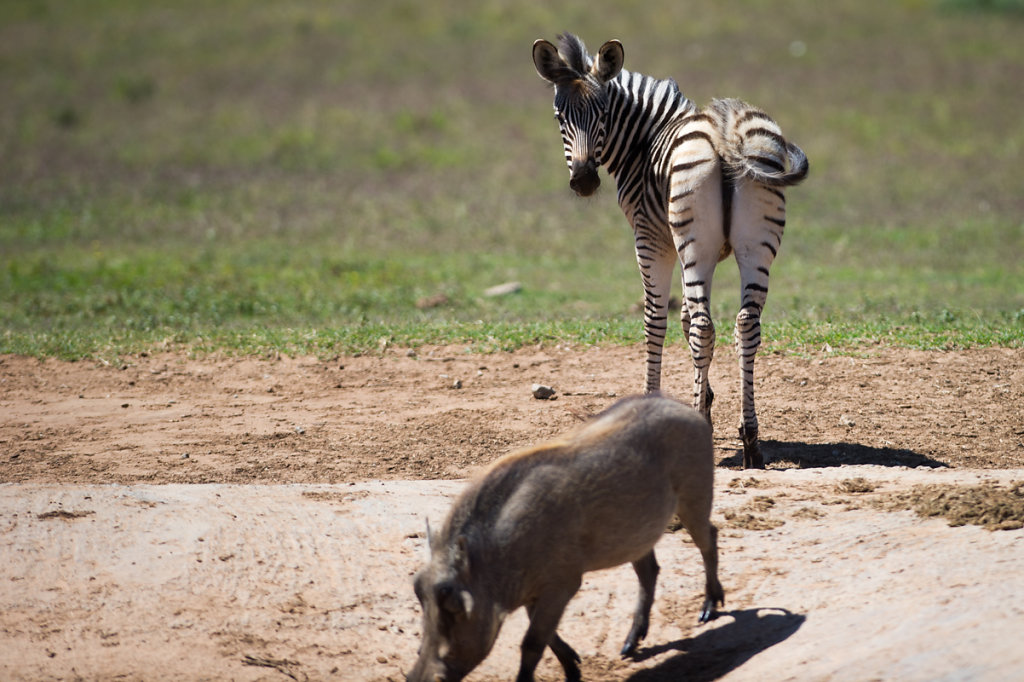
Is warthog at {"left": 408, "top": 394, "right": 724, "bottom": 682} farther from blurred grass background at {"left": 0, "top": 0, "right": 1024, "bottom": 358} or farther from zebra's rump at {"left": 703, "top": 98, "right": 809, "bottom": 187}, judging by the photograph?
blurred grass background at {"left": 0, "top": 0, "right": 1024, "bottom": 358}

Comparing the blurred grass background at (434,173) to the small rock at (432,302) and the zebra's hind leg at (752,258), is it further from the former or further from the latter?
the zebra's hind leg at (752,258)

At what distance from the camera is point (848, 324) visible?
1140 centimetres

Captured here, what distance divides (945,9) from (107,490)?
33616mm

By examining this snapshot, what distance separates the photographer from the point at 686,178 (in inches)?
312

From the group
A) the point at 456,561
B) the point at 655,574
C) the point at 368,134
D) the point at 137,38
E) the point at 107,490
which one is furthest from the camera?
the point at 137,38

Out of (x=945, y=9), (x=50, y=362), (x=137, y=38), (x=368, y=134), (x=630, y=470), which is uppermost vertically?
(x=945, y=9)

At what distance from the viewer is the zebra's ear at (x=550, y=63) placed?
28.2ft

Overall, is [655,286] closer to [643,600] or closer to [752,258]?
[752,258]

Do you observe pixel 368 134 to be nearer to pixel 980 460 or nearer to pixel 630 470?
pixel 980 460

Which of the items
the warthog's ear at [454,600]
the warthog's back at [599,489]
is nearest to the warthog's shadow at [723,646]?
the warthog's back at [599,489]

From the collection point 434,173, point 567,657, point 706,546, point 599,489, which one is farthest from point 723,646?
point 434,173

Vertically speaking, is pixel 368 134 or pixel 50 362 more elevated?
pixel 368 134

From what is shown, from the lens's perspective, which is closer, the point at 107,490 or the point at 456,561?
the point at 456,561

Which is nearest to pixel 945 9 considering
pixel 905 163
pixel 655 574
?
pixel 905 163
